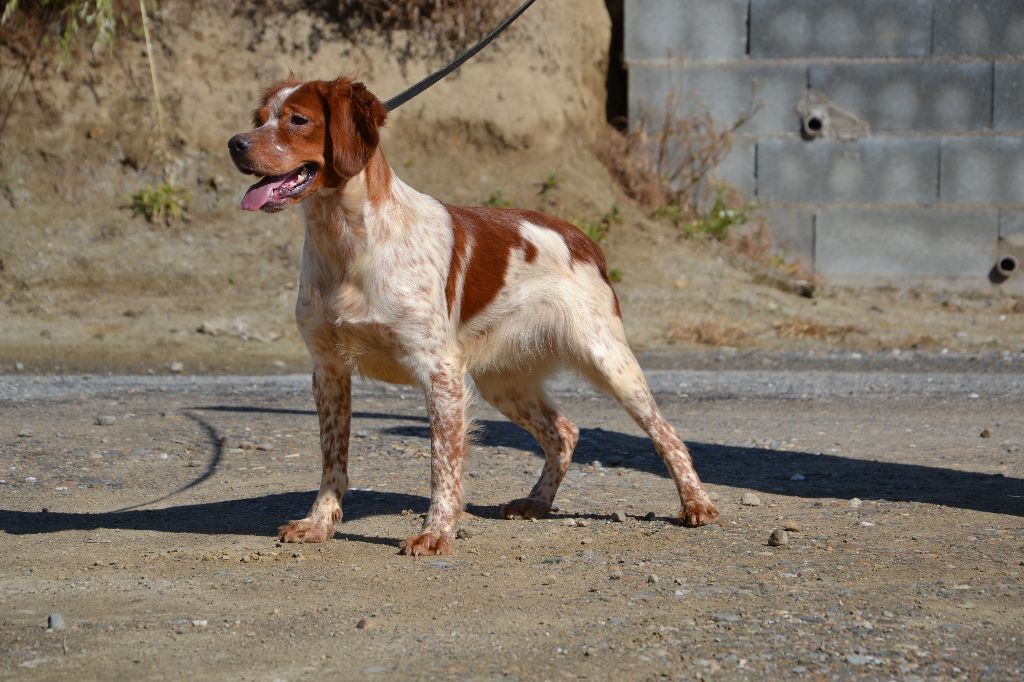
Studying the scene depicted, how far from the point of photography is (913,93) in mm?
13242

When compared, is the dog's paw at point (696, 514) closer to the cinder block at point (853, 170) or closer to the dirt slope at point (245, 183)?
the dirt slope at point (245, 183)

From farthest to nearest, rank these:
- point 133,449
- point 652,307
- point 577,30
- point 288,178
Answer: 1. point 577,30
2. point 652,307
3. point 133,449
4. point 288,178

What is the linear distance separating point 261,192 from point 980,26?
10.6 metres

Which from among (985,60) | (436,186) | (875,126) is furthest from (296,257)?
(985,60)

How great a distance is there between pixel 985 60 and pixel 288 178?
10.4 m

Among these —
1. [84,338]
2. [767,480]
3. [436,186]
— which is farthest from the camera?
[436,186]

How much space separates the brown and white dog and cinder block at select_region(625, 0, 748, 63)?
8.63 metres

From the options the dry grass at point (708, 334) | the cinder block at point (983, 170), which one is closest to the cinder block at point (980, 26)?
the cinder block at point (983, 170)

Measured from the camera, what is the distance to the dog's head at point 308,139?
4410mm

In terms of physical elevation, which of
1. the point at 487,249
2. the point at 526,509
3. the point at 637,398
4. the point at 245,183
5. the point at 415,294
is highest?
the point at 487,249

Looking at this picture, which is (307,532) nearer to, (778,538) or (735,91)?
(778,538)

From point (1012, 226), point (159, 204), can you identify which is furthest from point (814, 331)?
point (159, 204)

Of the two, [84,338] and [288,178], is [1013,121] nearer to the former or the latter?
[84,338]

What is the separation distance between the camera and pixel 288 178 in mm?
4488
